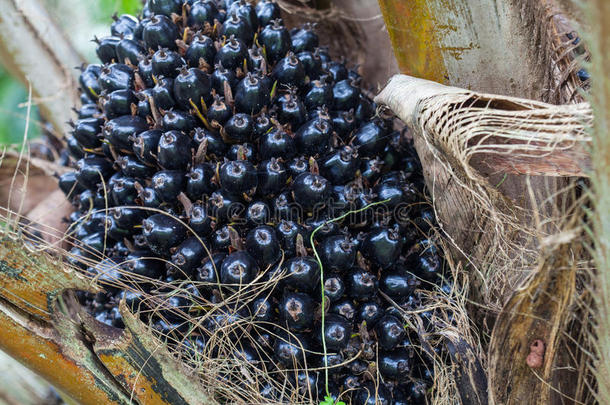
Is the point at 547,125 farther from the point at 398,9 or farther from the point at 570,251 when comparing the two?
the point at 398,9

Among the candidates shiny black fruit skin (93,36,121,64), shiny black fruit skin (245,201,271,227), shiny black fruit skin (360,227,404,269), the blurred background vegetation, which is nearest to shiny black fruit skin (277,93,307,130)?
shiny black fruit skin (245,201,271,227)

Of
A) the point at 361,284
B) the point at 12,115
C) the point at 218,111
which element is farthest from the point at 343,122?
the point at 12,115

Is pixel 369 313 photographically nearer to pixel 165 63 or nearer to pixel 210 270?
pixel 210 270

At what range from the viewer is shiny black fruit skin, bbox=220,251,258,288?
3.94 ft

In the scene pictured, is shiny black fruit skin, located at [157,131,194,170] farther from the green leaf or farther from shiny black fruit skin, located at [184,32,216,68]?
the green leaf

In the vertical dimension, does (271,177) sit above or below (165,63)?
below

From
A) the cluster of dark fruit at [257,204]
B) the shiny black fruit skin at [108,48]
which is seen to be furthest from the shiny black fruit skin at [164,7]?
the shiny black fruit skin at [108,48]

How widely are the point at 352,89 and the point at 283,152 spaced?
31cm

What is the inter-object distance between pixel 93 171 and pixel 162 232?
0.34 meters

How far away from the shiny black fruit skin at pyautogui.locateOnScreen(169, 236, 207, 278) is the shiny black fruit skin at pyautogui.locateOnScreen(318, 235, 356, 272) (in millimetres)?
274

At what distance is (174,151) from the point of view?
127 centimetres

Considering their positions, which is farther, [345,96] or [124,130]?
[345,96]

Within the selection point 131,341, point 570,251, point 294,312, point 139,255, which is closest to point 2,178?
point 139,255

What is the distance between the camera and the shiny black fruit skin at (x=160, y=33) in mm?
1434
